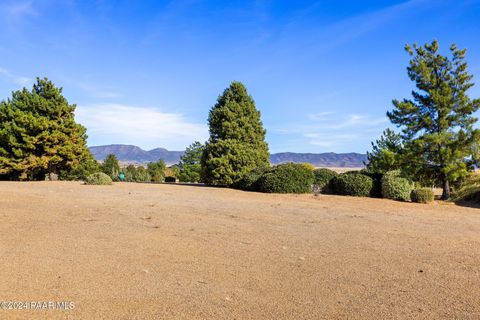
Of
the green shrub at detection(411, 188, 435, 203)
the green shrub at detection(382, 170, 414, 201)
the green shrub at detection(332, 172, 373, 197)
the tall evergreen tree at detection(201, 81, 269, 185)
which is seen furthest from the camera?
the tall evergreen tree at detection(201, 81, 269, 185)

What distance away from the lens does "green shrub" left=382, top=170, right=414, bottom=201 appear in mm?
16078

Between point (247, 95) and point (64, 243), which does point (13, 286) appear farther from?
point (247, 95)

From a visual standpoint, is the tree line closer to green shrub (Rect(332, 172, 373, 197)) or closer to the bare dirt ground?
green shrub (Rect(332, 172, 373, 197))

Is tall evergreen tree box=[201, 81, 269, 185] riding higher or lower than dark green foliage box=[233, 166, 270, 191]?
higher

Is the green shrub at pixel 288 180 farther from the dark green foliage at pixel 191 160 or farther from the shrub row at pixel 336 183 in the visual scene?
the dark green foliage at pixel 191 160

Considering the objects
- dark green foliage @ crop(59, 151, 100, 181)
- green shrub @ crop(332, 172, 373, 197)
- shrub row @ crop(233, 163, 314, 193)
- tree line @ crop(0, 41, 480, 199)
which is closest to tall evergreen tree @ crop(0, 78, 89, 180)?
tree line @ crop(0, 41, 480, 199)

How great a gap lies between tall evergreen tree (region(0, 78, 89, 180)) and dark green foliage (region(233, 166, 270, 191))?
11624 mm

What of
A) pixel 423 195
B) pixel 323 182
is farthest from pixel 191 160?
pixel 423 195

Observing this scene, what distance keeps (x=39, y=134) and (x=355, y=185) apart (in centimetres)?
1849

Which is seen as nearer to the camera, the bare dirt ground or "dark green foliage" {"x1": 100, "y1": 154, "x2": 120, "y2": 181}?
the bare dirt ground

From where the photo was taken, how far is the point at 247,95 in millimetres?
23469

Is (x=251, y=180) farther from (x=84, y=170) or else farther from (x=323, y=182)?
(x=84, y=170)

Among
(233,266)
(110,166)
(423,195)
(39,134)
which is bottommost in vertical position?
(233,266)

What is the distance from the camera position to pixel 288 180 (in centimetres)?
1731
